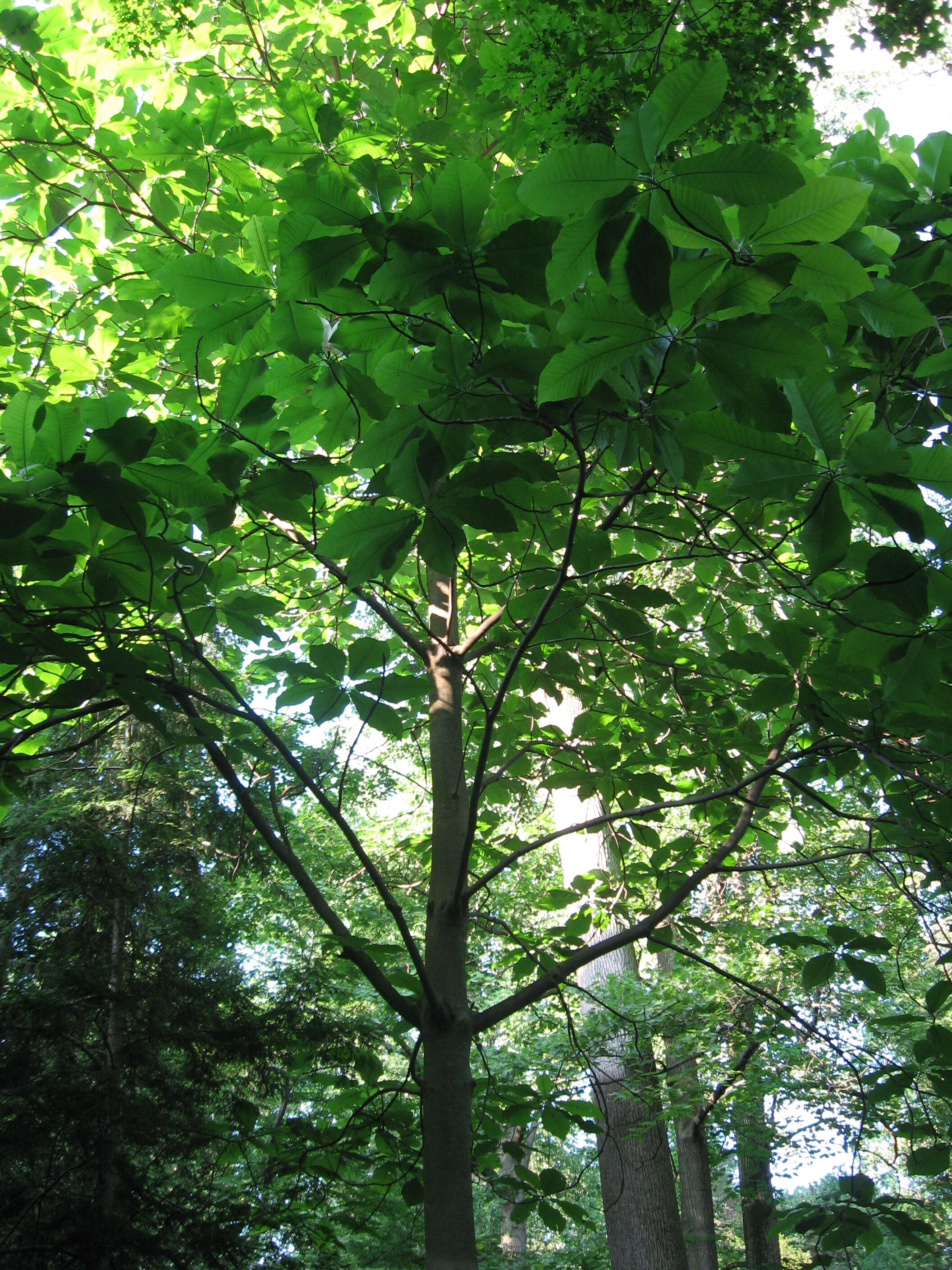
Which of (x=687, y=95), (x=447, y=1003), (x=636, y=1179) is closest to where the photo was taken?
(x=687, y=95)

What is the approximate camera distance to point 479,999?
9398 mm

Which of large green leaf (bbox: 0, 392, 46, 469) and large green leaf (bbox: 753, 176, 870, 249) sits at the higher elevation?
large green leaf (bbox: 0, 392, 46, 469)

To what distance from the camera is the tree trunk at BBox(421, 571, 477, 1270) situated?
153cm

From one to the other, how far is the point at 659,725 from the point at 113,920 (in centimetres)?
191

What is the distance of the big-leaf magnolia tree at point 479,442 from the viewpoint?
85 cm

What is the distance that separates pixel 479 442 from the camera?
5.32 ft

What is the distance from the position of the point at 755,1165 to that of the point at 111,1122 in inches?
274

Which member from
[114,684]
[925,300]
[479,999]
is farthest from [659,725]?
[479,999]

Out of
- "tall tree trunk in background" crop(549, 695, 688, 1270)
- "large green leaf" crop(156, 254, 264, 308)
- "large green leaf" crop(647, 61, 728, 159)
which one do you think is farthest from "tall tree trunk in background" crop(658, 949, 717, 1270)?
"large green leaf" crop(647, 61, 728, 159)

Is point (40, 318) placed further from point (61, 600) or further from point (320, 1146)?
point (320, 1146)

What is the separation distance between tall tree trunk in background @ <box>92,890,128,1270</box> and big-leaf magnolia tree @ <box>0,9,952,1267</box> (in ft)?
2.37

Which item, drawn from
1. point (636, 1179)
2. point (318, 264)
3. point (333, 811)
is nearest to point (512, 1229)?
point (636, 1179)

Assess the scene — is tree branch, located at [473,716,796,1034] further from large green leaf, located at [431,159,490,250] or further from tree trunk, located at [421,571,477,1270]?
large green leaf, located at [431,159,490,250]

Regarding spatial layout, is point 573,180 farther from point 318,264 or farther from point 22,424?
point 22,424
